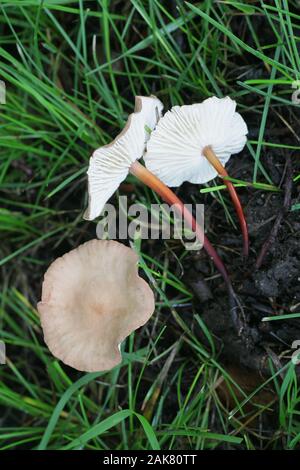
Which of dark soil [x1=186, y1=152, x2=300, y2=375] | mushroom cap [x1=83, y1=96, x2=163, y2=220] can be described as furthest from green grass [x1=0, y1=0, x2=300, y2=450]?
mushroom cap [x1=83, y1=96, x2=163, y2=220]

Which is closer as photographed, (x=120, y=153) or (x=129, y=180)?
(x=120, y=153)

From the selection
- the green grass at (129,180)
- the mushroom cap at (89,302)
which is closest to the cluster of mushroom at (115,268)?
the mushroom cap at (89,302)

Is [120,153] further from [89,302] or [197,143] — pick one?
[89,302]

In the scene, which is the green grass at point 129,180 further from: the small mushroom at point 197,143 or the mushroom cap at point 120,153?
the mushroom cap at point 120,153

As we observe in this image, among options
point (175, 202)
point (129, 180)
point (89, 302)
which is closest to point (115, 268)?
point (89, 302)

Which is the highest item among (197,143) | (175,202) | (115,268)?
(197,143)

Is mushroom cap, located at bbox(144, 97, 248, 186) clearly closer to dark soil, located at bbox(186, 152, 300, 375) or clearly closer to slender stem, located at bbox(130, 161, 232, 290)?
slender stem, located at bbox(130, 161, 232, 290)

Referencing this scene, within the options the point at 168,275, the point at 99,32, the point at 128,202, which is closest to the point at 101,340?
the point at 168,275

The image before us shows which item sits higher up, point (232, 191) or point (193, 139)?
point (193, 139)
